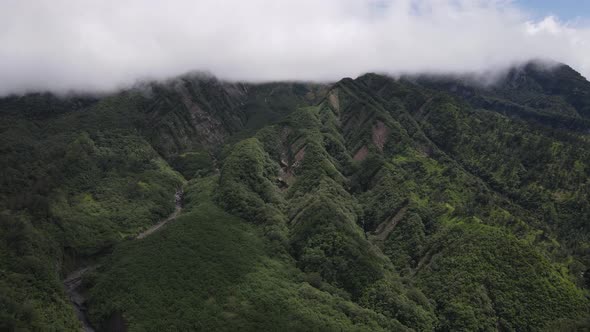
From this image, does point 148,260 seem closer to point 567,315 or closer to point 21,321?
point 21,321

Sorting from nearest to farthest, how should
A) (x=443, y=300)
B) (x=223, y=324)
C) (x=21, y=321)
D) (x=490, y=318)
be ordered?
(x=21, y=321) → (x=223, y=324) → (x=490, y=318) → (x=443, y=300)

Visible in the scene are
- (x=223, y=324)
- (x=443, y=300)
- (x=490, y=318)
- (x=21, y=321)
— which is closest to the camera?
(x=21, y=321)

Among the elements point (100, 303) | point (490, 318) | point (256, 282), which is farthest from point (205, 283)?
point (490, 318)

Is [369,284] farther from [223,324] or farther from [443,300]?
[223,324]

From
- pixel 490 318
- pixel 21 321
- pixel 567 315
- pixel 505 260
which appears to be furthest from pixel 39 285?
pixel 567 315

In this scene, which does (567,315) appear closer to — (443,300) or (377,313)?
(443,300)

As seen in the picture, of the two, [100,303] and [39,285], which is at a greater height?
[39,285]

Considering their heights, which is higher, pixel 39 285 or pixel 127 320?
pixel 39 285

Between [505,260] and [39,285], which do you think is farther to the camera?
[505,260]

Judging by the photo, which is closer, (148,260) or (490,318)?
(490,318)
